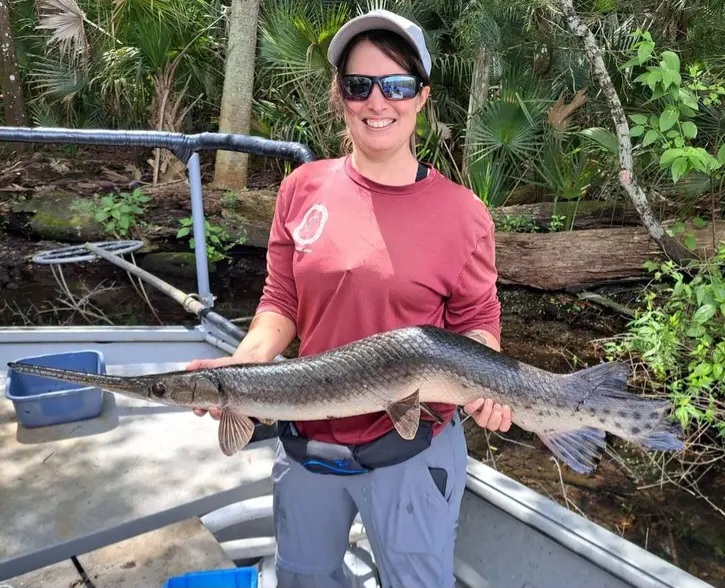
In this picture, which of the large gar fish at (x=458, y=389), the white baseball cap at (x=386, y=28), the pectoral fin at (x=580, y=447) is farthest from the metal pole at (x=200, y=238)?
the pectoral fin at (x=580, y=447)

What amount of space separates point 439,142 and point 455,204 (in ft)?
27.6

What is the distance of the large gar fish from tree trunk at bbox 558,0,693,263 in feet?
17.2

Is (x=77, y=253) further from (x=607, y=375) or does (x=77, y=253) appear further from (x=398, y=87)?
(x=607, y=375)

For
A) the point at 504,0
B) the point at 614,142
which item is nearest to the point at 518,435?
the point at 614,142

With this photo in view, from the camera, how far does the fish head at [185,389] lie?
2.04 metres

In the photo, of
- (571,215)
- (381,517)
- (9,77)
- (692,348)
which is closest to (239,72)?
(571,215)

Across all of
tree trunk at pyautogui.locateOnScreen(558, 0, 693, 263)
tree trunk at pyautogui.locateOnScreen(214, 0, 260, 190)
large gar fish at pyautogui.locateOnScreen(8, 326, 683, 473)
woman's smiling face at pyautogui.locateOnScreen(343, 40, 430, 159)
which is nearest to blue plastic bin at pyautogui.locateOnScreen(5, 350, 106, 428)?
large gar fish at pyautogui.locateOnScreen(8, 326, 683, 473)

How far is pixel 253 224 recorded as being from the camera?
9.75m

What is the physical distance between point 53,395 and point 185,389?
3.50 ft

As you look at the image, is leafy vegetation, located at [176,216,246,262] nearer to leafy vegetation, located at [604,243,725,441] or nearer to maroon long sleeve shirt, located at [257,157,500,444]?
leafy vegetation, located at [604,243,725,441]

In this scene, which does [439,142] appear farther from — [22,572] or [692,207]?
[22,572]

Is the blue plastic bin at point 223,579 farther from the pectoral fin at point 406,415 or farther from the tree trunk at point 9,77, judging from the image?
the tree trunk at point 9,77

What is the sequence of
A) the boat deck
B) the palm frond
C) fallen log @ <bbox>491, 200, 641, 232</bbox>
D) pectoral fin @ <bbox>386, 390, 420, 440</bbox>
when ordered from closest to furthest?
pectoral fin @ <bbox>386, 390, 420, 440</bbox>, the boat deck, fallen log @ <bbox>491, 200, 641, 232</bbox>, the palm frond

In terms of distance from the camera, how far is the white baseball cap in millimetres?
1833
